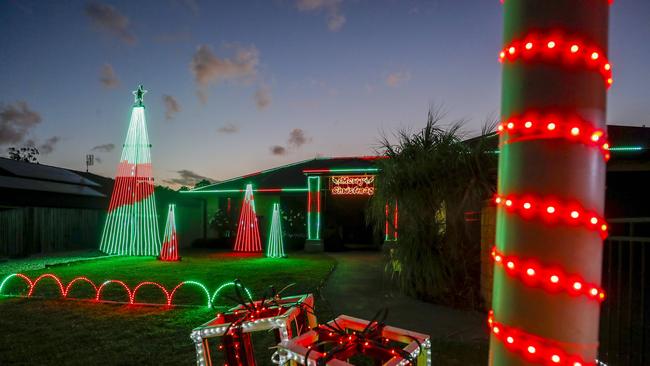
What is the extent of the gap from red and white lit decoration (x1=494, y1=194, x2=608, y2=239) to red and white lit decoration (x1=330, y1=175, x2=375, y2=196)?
659 inches

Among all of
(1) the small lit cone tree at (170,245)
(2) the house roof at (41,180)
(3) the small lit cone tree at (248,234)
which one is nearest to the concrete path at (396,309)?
(1) the small lit cone tree at (170,245)

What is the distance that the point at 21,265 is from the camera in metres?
13.5

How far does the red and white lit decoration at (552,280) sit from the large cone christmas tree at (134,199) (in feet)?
52.2

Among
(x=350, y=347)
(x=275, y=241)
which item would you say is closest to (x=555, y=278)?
(x=350, y=347)

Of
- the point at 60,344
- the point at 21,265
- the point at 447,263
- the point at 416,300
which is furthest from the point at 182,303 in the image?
the point at 21,265

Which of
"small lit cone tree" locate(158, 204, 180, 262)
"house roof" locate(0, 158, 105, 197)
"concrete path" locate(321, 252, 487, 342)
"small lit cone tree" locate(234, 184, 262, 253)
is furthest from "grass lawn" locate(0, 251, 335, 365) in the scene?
"house roof" locate(0, 158, 105, 197)

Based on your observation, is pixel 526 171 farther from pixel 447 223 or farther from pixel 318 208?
pixel 318 208

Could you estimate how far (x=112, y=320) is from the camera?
20.5 feet

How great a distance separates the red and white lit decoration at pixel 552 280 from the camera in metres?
1.42

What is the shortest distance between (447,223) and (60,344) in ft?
20.6

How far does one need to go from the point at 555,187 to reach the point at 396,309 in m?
5.75

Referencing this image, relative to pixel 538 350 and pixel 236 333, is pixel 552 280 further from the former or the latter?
pixel 236 333

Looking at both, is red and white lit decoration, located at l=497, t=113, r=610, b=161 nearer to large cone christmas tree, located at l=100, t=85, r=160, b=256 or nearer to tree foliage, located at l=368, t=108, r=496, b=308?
tree foliage, located at l=368, t=108, r=496, b=308

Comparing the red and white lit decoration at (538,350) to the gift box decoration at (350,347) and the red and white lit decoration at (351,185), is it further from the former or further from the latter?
the red and white lit decoration at (351,185)
